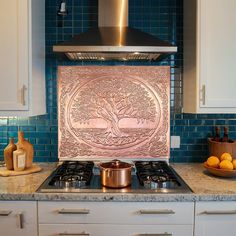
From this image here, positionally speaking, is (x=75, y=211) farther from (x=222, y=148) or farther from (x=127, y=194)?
(x=222, y=148)

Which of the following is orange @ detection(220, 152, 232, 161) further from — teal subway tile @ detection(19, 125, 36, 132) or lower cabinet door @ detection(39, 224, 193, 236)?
teal subway tile @ detection(19, 125, 36, 132)

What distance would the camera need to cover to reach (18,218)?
5.40ft

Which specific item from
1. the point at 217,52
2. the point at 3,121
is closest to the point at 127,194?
the point at 217,52

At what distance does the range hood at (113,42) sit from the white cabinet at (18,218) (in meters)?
0.91

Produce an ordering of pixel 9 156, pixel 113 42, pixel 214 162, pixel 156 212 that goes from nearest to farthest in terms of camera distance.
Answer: pixel 156 212 → pixel 113 42 → pixel 214 162 → pixel 9 156

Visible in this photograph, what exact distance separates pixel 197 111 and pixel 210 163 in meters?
0.35

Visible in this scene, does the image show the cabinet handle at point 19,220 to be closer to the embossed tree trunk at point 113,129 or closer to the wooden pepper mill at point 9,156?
the wooden pepper mill at point 9,156

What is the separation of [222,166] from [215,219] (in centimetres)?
36

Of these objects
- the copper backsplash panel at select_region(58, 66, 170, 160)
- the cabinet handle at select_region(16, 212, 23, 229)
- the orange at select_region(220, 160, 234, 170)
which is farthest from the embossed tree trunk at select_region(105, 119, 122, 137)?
the cabinet handle at select_region(16, 212, 23, 229)

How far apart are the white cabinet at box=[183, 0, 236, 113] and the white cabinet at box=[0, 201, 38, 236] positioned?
120 centimetres

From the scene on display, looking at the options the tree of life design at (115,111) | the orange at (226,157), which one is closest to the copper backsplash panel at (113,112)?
the tree of life design at (115,111)

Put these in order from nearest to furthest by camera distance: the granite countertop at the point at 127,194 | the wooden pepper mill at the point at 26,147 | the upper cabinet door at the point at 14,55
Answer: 1. the granite countertop at the point at 127,194
2. the upper cabinet door at the point at 14,55
3. the wooden pepper mill at the point at 26,147

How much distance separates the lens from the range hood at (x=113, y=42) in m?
1.77

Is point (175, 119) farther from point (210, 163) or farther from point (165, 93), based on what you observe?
point (210, 163)
